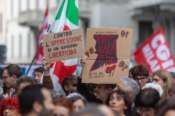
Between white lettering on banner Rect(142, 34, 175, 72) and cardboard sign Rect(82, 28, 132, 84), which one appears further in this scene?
white lettering on banner Rect(142, 34, 175, 72)

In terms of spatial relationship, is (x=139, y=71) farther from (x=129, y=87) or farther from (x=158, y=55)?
(x=158, y=55)

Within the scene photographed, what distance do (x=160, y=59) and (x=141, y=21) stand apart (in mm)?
21750

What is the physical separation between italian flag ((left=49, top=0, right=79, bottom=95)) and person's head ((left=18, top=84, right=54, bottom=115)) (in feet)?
10.8

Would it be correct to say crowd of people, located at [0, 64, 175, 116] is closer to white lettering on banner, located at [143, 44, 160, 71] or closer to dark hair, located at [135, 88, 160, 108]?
dark hair, located at [135, 88, 160, 108]

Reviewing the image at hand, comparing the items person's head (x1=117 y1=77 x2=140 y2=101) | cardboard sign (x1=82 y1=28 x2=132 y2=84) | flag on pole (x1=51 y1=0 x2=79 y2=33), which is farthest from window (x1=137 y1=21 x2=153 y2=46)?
person's head (x1=117 y1=77 x2=140 y2=101)

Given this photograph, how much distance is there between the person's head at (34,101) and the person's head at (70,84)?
2995 mm

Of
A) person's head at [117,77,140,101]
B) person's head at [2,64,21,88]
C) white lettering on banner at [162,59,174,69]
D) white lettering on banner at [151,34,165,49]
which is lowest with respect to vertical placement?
white lettering on banner at [162,59,174,69]

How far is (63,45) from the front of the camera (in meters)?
7.83

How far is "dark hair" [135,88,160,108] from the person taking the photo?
5980mm

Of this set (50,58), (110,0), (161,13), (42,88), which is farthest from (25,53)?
(42,88)

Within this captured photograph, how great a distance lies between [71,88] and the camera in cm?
741

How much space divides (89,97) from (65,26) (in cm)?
164

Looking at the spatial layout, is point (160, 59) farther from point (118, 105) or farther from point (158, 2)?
point (158, 2)

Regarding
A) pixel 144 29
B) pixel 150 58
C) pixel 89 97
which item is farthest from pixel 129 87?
pixel 144 29
